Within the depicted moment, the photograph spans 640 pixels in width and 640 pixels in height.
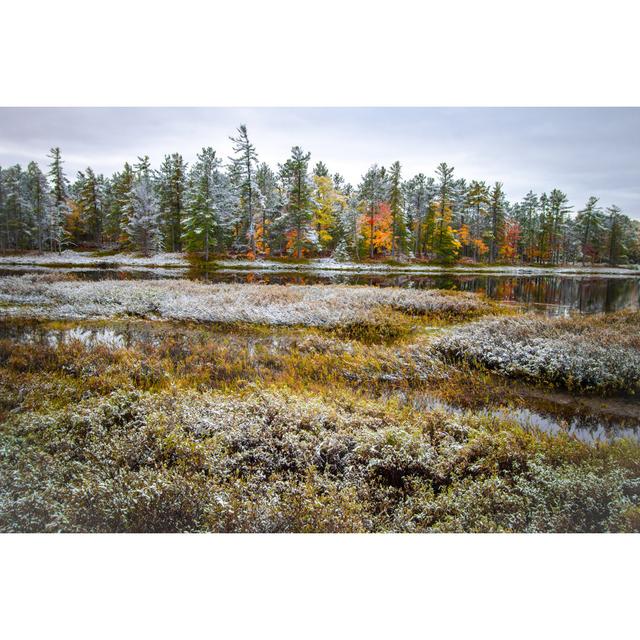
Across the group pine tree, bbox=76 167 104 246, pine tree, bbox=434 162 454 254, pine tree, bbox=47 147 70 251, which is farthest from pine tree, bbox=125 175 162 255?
pine tree, bbox=434 162 454 254

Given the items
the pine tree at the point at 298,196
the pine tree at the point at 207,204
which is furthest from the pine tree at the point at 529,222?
the pine tree at the point at 207,204

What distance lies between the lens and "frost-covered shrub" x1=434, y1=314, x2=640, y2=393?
5.06 m

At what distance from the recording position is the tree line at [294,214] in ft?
18.9

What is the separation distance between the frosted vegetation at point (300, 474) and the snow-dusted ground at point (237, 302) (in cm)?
245

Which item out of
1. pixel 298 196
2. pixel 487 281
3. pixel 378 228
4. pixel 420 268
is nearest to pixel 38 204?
pixel 298 196

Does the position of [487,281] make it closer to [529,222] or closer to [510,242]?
[510,242]

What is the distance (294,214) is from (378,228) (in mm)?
1359

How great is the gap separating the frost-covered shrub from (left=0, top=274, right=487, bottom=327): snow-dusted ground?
1.01 meters

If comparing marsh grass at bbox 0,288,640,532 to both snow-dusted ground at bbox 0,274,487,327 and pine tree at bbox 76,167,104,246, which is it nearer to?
snow-dusted ground at bbox 0,274,487,327

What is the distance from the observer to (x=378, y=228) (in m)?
6.27

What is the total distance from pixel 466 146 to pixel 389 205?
1.31m

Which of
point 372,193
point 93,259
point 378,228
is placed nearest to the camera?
point 372,193
